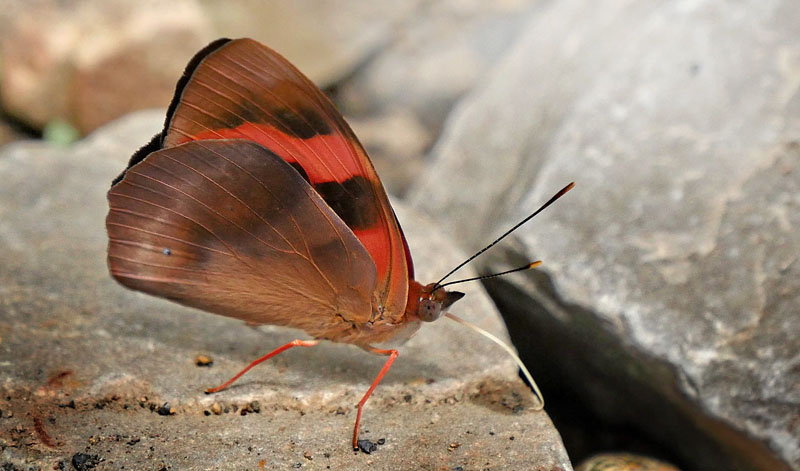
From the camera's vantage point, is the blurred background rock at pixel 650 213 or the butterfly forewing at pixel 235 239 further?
the blurred background rock at pixel 650 213

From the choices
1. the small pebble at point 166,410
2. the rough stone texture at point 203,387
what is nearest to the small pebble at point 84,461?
the rough stone texture at point 203,387

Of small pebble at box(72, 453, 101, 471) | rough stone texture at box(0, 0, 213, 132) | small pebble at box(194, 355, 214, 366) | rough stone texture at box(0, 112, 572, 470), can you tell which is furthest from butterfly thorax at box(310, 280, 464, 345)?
rough stone texture at box(0, 0, 213, 132)

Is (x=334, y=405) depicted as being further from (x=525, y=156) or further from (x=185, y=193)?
(x=525, y=156)

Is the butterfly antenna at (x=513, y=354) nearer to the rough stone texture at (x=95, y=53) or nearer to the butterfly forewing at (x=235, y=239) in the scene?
the butterfly forewing at (x=235, y=239)

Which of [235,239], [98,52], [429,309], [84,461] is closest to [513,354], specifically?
[429,309]

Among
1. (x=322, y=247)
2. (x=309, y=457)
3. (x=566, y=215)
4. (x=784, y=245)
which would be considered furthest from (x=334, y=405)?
(x=784, y=245)

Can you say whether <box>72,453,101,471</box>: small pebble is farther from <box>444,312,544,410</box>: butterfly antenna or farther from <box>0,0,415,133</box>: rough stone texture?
<box>0,0,415,133</box>: rough stone texture
